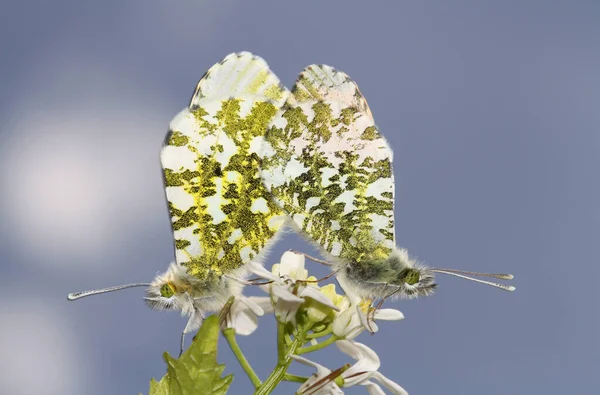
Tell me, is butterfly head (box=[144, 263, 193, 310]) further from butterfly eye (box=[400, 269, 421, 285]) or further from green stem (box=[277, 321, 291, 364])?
butterfly eye (box=[400, 269, 421, 285])

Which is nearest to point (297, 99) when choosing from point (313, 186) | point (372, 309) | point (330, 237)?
point (313, 186)

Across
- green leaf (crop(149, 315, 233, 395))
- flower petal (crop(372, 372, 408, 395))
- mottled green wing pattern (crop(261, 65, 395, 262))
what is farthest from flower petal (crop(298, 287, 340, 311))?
green leaf (crop(149, 315, 233, 395))

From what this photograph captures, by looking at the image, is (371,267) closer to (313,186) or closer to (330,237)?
(330,237)

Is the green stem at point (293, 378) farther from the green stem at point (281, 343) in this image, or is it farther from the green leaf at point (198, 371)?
the green leaf at point (198, 371)

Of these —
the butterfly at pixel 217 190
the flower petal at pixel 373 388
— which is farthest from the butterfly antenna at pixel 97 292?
the flower petal at pixel 373 388

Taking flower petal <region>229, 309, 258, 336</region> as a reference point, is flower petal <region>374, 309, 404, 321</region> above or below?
below

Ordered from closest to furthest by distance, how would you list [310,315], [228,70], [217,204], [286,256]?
[310,315], [286,256], [217,204], [228,70]

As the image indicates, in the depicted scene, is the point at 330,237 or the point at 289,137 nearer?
the point at 330,237
